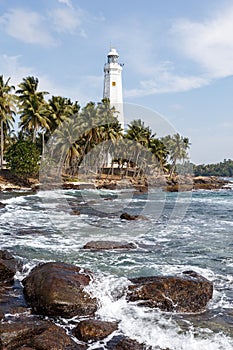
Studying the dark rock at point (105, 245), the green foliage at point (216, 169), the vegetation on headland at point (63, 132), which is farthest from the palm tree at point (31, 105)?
the green foliage at point (216, 169)

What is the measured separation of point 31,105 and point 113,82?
89.4 feet

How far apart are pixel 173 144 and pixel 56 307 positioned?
3246 inches

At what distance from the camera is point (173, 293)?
8188mm

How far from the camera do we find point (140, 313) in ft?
25.2

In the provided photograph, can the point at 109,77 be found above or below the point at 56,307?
above

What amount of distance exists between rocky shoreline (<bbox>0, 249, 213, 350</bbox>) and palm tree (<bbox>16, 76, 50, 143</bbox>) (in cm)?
3856

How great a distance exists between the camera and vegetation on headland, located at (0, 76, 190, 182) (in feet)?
144

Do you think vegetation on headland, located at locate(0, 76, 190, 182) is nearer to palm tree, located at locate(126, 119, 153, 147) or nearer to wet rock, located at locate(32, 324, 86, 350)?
palm tree, located at locate(126, 119, 153, 147)

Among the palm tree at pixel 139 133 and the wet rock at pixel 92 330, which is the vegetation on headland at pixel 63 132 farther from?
the wet rock at pixel 92 330

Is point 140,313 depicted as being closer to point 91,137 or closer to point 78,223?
point 78,223

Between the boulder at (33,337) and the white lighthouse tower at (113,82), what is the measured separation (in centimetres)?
6288

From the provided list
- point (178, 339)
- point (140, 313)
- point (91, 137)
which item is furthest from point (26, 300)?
point (91, 137)

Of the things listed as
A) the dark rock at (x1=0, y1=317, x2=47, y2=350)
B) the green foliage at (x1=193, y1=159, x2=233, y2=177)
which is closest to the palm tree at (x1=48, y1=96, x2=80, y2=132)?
the dark rock at (x1=0, y1=317, x2=47, y2=350)

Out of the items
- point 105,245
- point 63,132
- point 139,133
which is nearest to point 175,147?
point 139,133
